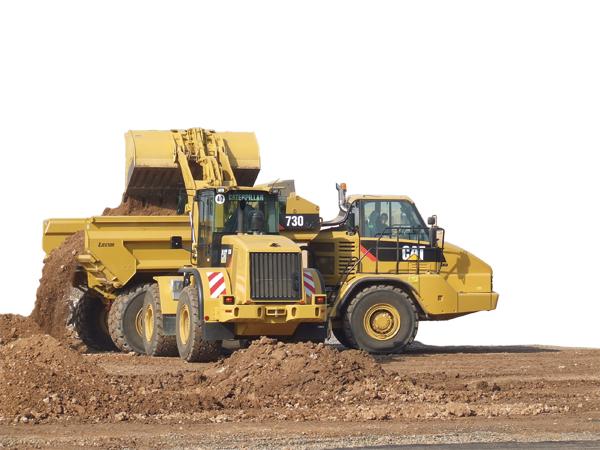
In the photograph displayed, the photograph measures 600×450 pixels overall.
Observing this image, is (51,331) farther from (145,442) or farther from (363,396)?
(145,442)

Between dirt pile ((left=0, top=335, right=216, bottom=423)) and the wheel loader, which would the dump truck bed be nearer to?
the wheel loader

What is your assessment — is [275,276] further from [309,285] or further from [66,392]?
[66,392]

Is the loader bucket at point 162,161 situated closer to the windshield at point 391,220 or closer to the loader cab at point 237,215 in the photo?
the windshield at point 391,220

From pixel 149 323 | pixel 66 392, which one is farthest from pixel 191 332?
pixel 66 392

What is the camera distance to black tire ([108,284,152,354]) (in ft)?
85.4

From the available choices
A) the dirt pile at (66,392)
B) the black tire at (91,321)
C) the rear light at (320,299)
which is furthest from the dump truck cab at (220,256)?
the dirt pile at (66,392)

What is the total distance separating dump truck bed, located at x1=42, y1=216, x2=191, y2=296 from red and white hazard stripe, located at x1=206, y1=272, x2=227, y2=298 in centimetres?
249

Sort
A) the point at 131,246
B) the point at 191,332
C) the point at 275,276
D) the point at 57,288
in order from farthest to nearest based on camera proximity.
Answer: the point at 57,288 → the point at 131,246 → the point at 191,332 → the point at 275,276

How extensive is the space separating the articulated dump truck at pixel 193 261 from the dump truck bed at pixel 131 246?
0.06ft

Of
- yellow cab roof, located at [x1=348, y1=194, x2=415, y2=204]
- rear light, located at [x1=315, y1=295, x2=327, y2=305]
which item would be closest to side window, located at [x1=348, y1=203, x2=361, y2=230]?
yellow cab roof, located at [x1=348, y1=194, x2=415, y2=204]

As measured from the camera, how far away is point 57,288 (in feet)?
88.7

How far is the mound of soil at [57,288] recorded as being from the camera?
1049 inches

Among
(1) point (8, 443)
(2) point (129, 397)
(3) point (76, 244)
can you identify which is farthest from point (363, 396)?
(3) point (76, 244)

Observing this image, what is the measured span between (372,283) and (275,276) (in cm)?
373
